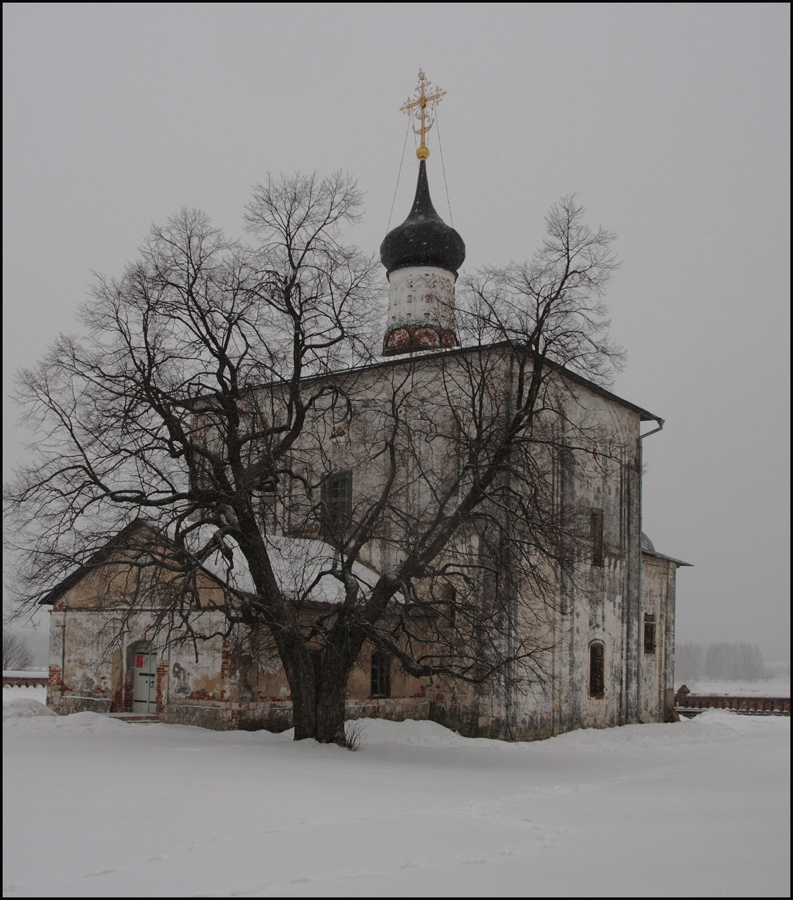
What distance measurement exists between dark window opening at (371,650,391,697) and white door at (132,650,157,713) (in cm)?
432

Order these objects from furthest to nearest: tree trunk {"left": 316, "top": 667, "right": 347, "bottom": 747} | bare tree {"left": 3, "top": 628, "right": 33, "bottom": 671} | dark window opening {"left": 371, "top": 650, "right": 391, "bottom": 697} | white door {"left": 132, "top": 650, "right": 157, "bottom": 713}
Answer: bare tree {"left": 3, "top": 628, "right": 33, "bottom": 671} < dark window opening {"left": 371, "top": 650, "right": 391, "bottom": 697} < white door {"left": 132, "top": 650, "right": 157, "bottom": 713} < tree trunk {"left": 316, "top": 667, "right": 347, "bottom": 747}

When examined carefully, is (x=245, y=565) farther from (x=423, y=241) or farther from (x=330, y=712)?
(x=423, y=241)

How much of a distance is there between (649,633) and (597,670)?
3.86 meters

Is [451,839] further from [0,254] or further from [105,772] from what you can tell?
[0,254]

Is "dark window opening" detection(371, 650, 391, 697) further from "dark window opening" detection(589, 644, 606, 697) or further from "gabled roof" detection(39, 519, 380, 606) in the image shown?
"dark window opening" detection(589, 644, 606, 697)

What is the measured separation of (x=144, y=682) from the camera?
18.1 meters

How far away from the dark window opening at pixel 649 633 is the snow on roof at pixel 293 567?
339 inches

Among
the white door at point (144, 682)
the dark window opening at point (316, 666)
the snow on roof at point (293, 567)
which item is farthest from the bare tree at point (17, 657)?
the dark window opening at point (316, 666)

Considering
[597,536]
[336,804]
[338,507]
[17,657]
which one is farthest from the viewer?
[17,657]

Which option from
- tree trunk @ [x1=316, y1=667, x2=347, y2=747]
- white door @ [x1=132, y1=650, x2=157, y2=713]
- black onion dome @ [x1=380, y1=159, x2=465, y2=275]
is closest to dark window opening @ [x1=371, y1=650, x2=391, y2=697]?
white door @ [x1=132, y1=650, x2=157, y2=713]

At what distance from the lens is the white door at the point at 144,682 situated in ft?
58.7

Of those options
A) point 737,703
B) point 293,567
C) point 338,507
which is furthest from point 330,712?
point 737,703

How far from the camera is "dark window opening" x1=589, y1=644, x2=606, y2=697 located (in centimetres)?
2128

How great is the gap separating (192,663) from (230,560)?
4525mm
